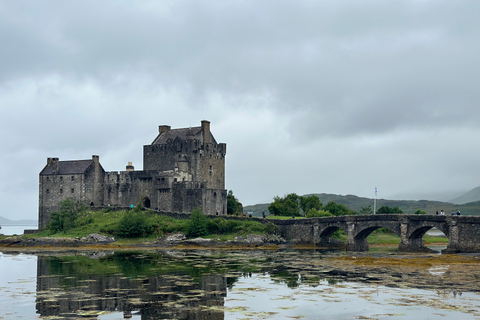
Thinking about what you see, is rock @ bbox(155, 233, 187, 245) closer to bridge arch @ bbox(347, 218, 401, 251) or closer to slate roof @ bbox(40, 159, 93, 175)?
bridge arch @ bbox(347, 218, 401, 251)

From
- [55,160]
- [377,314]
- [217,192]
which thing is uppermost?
[55,160]

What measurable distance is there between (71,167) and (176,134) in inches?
644

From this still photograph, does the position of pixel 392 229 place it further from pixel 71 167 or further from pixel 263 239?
pixel 71 167

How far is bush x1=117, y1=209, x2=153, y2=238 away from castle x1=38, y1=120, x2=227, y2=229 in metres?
6.56

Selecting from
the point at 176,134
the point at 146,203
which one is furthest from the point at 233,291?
the point at 176,134

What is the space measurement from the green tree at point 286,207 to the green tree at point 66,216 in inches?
1167

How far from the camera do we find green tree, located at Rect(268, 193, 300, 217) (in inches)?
3541

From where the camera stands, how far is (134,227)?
70.0 m

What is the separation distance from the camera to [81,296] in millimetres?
28500

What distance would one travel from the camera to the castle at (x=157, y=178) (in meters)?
77.3

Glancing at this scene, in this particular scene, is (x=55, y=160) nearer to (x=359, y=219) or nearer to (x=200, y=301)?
(x=359, y=219)

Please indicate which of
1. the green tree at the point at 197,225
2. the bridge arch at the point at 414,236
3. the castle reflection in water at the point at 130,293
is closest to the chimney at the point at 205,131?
the green tree at the point at 197,225

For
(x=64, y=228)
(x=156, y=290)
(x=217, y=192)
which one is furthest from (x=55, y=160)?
(x=156, y=290)

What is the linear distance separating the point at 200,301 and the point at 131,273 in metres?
12.2
